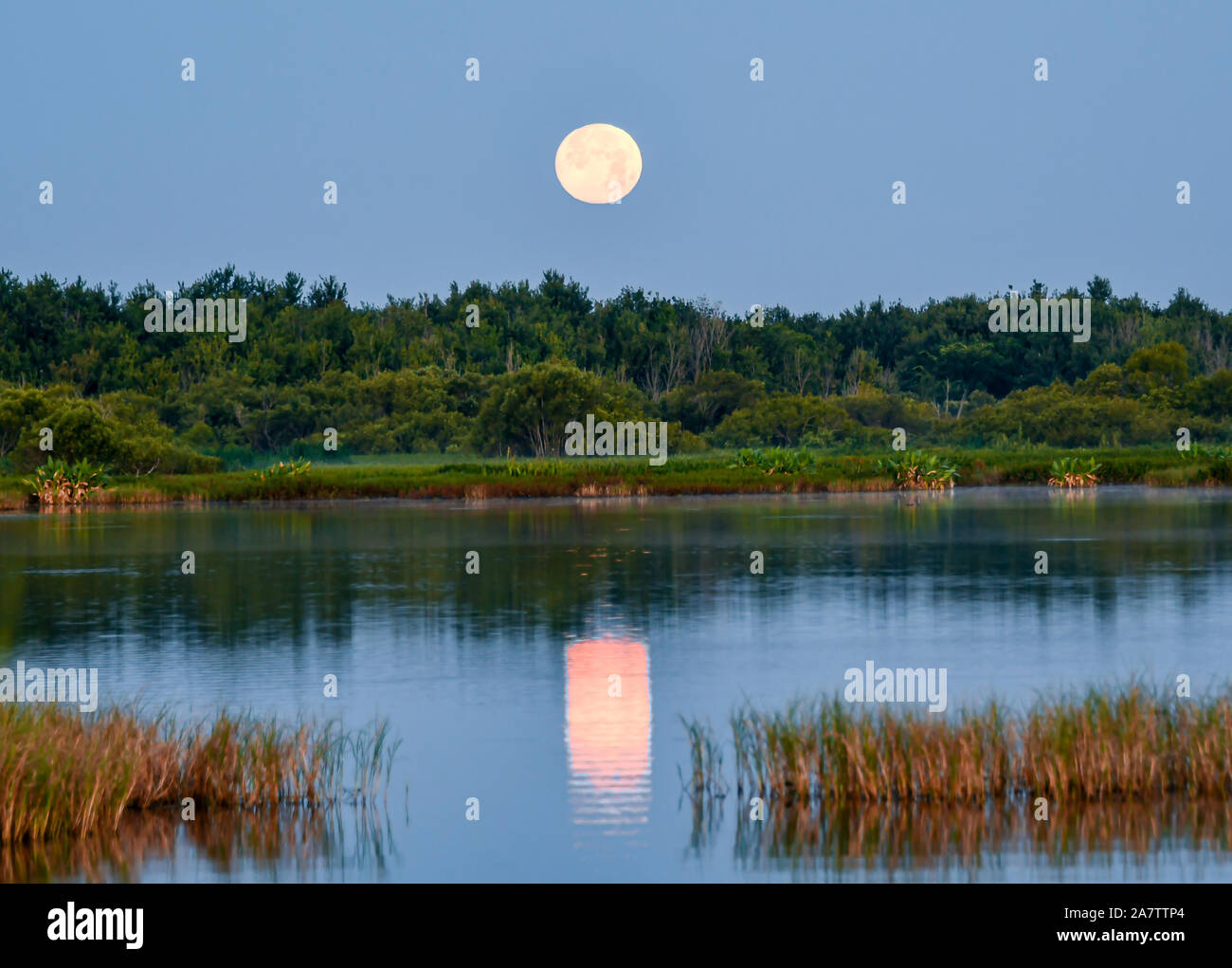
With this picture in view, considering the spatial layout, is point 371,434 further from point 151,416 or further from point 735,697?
point 735,697

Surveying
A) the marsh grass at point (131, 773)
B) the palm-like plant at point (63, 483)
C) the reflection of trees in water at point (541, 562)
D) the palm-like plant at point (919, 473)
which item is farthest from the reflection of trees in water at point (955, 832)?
the palm-like plant at point (919, 473)

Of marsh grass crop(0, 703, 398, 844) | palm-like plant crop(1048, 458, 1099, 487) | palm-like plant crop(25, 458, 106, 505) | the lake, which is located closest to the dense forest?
palm-like plant crop(25, 458, 106, 505)

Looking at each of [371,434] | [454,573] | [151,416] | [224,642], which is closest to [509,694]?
[224,642]

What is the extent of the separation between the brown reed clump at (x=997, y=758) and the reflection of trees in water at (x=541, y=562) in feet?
42.7

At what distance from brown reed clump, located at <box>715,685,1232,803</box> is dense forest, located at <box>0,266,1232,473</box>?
236ft

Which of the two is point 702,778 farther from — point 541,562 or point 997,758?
point 541,562

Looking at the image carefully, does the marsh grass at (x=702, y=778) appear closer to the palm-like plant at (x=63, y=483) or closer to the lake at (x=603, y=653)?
the lake at (x=603, y=653)

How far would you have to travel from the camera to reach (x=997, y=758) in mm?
14883

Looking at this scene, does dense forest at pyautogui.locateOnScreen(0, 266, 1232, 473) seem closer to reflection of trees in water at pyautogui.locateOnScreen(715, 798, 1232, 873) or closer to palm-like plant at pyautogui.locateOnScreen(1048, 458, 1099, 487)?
palm-like plant at pyautogui.locateOnScreen(1048, 458, 1099, 487)

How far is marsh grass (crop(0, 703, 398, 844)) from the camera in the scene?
1384 cm

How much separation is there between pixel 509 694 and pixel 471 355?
366 ft

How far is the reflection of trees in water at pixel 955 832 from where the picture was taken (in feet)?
44.1

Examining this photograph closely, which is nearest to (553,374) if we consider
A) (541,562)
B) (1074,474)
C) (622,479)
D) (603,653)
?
(622,479)

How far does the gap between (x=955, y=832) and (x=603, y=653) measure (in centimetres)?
1161
